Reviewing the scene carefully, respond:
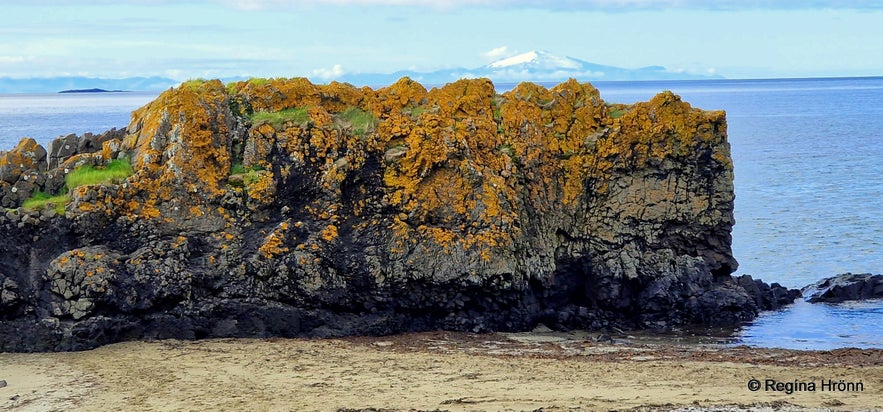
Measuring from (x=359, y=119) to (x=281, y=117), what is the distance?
164cm

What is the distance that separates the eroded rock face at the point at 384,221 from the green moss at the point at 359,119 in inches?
1.5

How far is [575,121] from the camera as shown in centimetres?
2430

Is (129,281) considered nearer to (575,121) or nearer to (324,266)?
(324,266)

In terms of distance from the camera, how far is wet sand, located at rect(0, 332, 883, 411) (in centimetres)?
1580

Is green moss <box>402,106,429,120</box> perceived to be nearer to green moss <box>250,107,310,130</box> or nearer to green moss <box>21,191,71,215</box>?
green moss <box>250,107,310,130</box>

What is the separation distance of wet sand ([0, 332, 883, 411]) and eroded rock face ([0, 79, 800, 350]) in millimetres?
939

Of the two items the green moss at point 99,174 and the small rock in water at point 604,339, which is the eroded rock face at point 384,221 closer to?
the green moss at point 99,174

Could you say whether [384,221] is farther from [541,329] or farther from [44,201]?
[44,201]

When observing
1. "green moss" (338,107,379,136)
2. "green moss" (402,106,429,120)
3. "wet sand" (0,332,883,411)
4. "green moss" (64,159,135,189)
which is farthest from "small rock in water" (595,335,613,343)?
"green moss" (64,159,135,189)

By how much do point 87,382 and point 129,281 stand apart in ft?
9.98

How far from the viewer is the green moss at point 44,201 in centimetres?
2027

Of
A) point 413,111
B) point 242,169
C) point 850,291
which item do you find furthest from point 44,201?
point 850,291

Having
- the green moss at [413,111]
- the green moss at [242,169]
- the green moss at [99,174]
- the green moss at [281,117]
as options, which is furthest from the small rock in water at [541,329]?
the green moss at [99,174]

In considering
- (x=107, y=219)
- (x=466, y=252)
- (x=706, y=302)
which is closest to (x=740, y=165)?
(x=706, y=302)
